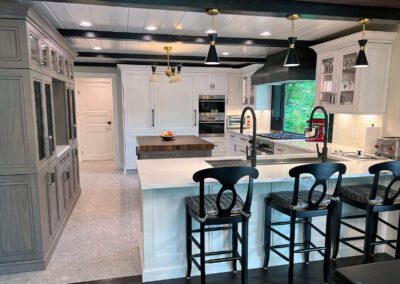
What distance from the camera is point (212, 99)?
6.73 meters

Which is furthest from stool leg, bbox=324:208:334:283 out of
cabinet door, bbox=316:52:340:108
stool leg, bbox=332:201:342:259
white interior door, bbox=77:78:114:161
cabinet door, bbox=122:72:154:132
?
white interior door, bbox=77:78:114:161

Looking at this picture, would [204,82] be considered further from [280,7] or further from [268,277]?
[268,277]

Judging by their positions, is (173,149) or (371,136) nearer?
(371,136)

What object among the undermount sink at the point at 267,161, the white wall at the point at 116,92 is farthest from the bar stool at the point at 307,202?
the white wall at the point at 116,92

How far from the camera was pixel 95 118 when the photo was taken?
307 inches

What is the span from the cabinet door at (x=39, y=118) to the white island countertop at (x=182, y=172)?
0.91 meters

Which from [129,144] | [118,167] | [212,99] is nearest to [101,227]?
[129,144]

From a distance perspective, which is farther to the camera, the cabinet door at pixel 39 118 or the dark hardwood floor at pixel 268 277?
the cabinet door at pixel 39 118

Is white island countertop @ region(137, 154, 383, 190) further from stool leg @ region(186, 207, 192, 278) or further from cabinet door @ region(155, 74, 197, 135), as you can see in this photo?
cabinet door @ region(155, 74, 197, 135)

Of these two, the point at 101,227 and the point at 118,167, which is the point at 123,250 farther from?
the point at 118,167

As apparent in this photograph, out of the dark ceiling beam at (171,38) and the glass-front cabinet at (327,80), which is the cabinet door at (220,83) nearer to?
the dark ceiling beam at (171,38)

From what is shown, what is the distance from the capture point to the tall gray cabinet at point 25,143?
2.44 meters

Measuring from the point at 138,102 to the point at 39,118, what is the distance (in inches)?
142

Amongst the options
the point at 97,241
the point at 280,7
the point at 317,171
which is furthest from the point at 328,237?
the point at 97,241
